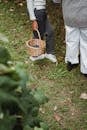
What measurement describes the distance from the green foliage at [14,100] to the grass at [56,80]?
9.21 feet

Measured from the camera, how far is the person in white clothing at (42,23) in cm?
582

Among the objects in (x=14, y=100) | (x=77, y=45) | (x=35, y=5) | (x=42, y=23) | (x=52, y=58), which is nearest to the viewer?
(x=14, y=100)

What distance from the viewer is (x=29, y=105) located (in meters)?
1.86

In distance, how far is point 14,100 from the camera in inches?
64.4

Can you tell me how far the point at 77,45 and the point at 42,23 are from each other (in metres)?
0.68

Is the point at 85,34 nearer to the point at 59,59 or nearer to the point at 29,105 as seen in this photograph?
the point at 59,59

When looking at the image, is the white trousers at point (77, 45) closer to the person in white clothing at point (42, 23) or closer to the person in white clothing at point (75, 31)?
the person in white clothing at point (75, 31)

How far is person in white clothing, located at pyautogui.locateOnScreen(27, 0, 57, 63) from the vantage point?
19.1ft

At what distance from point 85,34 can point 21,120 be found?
376 centimetres

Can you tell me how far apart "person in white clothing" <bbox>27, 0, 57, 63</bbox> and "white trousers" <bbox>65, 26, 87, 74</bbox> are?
0.45 m

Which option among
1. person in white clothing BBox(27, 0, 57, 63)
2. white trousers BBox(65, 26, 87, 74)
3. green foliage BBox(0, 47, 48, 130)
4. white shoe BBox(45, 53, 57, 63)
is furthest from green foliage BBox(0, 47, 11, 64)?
white shoe BBox(45, 53, 57, 63)

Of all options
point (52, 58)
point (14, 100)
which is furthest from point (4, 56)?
point (52, 58)

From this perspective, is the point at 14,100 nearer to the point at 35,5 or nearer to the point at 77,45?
the point at 77,45

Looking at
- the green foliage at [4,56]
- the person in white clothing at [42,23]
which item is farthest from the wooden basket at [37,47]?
the green foliage at [4,56]
